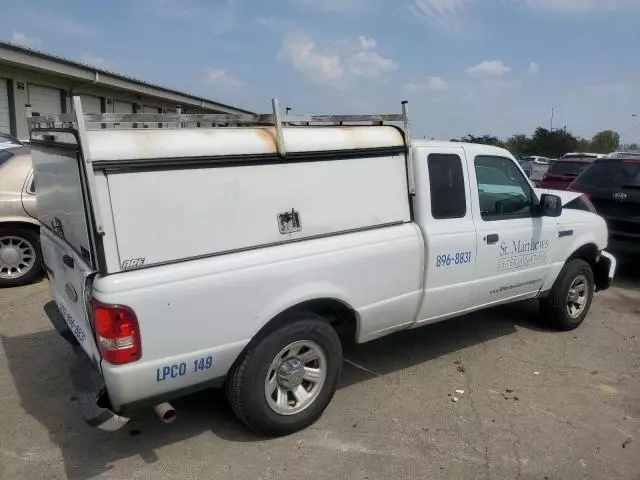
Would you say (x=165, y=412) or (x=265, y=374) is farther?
(x=265, y=374)

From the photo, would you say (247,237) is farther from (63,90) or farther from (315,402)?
(63,90)

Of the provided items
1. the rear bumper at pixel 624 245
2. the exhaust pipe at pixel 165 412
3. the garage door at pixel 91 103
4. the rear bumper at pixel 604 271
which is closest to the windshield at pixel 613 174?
the rear bumper at pixel 624 245

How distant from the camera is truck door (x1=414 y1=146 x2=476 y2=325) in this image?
13.6 ft

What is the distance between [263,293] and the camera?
3254 millimetres

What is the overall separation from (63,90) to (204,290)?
1844cm

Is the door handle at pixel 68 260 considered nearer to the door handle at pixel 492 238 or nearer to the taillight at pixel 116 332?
the taillight at pixel 116 332

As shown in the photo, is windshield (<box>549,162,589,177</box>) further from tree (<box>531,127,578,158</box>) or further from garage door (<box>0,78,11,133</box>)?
tree (<box>531,127,578,158</box>)

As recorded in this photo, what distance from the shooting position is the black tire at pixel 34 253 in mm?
6617

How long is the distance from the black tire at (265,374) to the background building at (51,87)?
37.4 feet

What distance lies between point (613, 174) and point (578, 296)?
3.28m

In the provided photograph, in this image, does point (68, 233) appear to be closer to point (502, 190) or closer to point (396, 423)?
point (396, 423)

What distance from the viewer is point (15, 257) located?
21.9 feet

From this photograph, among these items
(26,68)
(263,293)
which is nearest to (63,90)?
(26,68)

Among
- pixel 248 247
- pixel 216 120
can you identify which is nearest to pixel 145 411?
pixel 248 247
